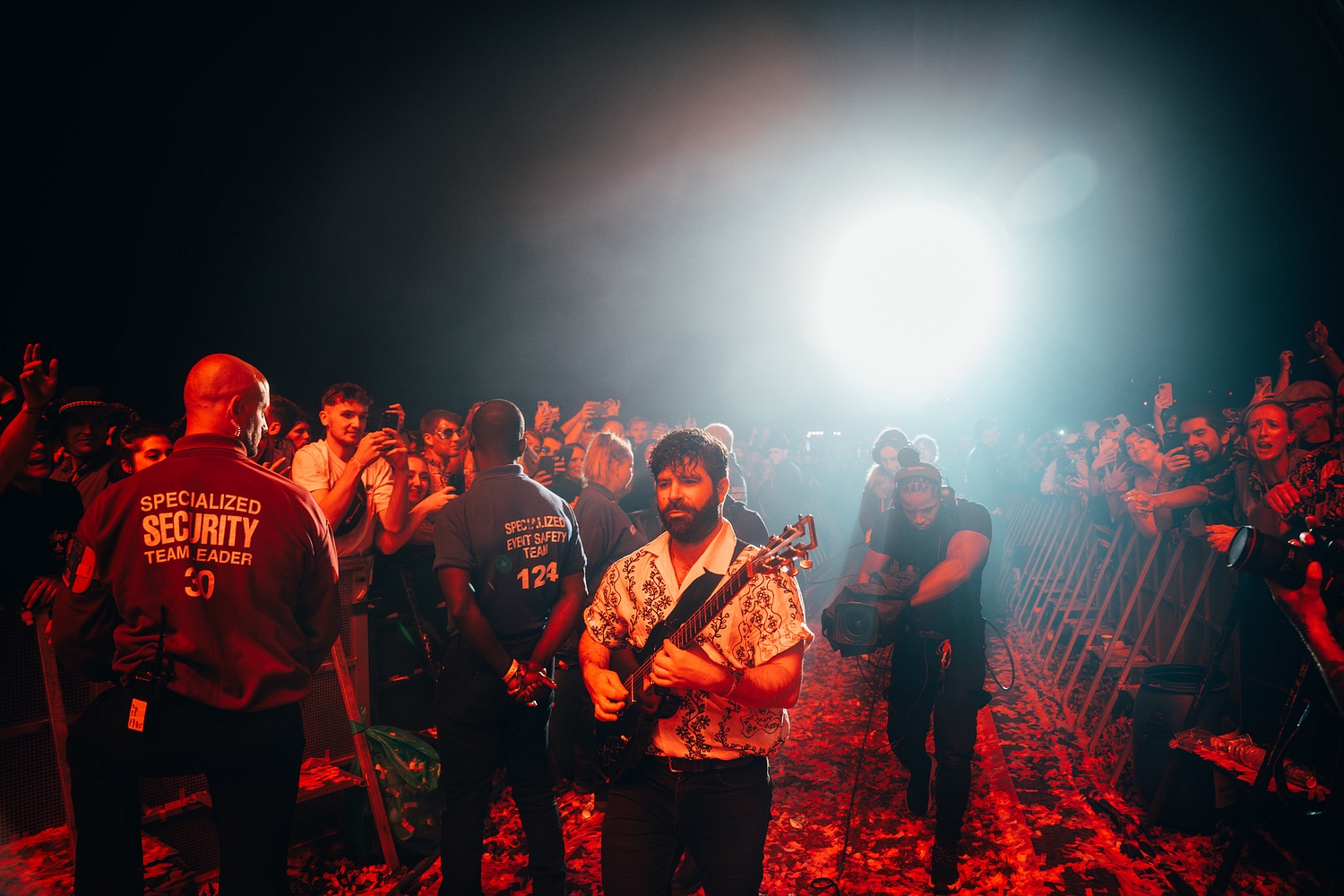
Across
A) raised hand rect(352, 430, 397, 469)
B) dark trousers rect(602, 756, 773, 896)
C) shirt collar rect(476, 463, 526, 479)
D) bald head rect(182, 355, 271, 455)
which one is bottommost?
dark trousers rect(602, 756, 773, 896)

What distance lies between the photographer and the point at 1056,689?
23.0ft

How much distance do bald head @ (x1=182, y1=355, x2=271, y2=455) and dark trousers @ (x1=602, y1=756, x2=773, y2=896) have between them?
2.06 meters

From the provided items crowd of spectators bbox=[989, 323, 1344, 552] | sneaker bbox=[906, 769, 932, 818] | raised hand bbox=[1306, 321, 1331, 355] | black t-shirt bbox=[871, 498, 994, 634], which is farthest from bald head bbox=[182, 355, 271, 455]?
raised hand bbox=[1306, 321, 1331, 355]

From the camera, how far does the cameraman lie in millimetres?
3668

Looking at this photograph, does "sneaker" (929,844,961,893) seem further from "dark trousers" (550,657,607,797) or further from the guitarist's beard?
the guitarist's beard

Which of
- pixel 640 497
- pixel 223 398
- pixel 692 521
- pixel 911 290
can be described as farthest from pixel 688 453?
pixel 911 290

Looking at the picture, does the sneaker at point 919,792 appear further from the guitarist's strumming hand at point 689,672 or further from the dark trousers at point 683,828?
the guitarist's strumming hand at point 689,672

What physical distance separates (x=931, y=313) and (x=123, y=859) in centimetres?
1635

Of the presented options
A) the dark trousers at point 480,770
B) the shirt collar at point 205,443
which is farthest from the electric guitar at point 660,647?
the shirt collar at point 205,443

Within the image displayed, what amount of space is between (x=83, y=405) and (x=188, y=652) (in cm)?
318

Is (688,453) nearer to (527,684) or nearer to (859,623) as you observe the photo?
(527,684)

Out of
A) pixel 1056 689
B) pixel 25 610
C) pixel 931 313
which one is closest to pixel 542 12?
pixel 25 610

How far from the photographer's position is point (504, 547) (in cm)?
331

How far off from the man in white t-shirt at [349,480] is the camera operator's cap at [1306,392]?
6162mm
